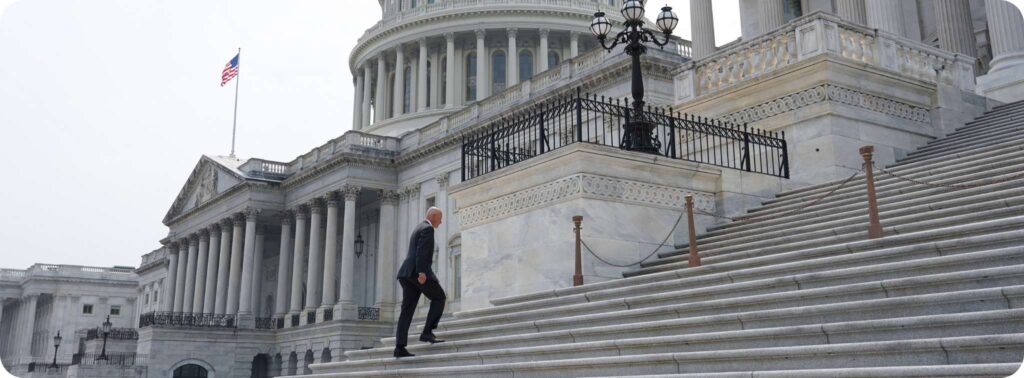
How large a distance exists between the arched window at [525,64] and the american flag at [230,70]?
65.0 feet

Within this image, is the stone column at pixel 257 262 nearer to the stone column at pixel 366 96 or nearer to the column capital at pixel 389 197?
the column capital at pixel 389 197

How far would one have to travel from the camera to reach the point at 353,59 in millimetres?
82375

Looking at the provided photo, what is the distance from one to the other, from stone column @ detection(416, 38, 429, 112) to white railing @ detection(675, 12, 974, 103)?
52088mm

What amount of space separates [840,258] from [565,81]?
32.1m

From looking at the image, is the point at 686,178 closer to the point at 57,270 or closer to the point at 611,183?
the point at 611,183

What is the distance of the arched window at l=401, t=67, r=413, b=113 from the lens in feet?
242

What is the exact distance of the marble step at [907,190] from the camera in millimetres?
12273

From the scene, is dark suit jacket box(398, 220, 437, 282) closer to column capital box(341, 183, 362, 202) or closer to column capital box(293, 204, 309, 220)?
column capital box(341, 183, 362, 202)

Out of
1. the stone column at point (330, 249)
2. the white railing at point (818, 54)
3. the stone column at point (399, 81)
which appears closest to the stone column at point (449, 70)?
the stone column at point (399, 81)

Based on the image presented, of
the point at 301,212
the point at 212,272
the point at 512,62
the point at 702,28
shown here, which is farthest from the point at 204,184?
the point at 702,28

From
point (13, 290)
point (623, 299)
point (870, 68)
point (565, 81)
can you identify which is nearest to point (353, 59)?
point (565, 81)

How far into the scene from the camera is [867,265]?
933 cm

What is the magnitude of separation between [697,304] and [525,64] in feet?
205

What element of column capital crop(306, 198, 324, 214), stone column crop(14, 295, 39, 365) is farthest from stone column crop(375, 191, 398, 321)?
stone column crop(14, 295, 39, 365)
